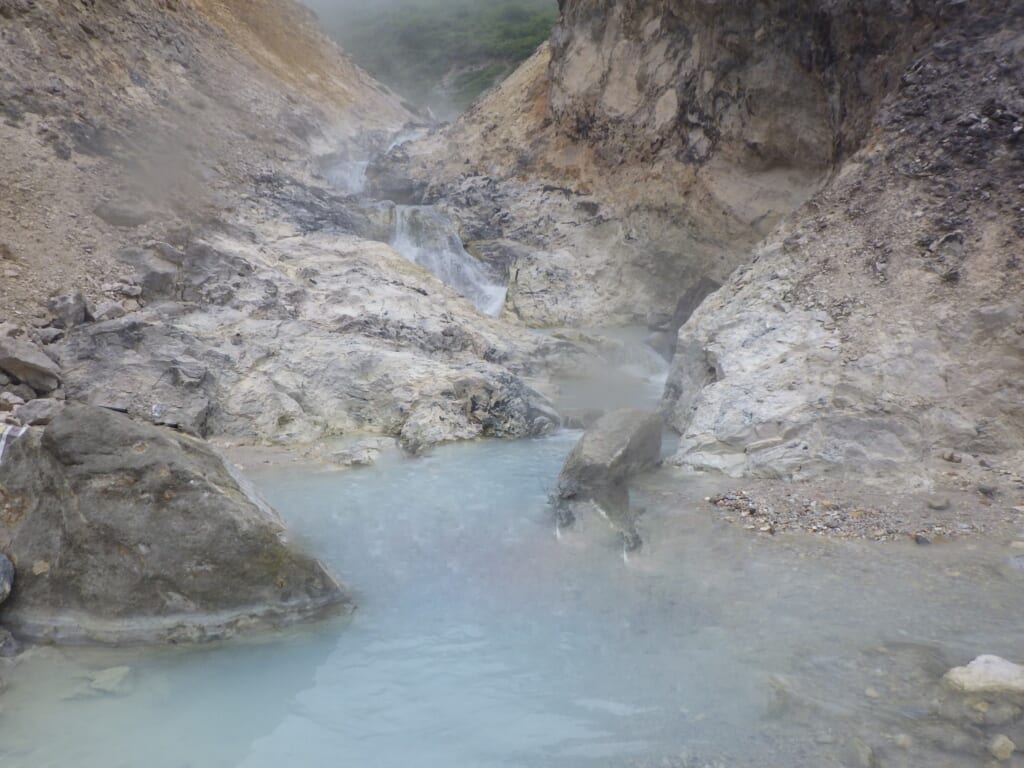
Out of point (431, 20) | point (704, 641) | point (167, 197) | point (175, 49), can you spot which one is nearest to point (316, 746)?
point (704, 641)

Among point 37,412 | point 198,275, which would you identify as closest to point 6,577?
point 37,412

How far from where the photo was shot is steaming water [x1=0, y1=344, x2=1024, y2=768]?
3184mm

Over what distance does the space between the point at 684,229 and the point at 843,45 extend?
5305 mm

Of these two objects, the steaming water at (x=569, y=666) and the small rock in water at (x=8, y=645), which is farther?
the small rock in water at (x=8, y=645)

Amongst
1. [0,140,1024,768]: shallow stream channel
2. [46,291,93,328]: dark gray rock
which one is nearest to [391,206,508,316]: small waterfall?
[46,291,93,328]: dark gray rock

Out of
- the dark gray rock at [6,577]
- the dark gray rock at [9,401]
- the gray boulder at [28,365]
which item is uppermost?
the gray boulder at [28,365]

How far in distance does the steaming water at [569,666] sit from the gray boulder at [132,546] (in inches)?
9.0

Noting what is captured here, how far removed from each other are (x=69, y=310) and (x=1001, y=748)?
9.97 meters

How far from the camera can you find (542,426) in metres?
9.13

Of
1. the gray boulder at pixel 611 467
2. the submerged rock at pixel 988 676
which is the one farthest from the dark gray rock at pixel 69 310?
the submerged rock at pixel 988 676

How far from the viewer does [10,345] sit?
7.55 metres

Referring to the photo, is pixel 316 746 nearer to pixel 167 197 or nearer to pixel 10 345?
pixel 10 345

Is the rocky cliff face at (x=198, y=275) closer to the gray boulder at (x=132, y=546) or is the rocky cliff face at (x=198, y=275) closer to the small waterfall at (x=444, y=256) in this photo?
the small waterfall at (x=444, y=256)

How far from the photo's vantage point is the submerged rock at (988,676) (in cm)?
313
